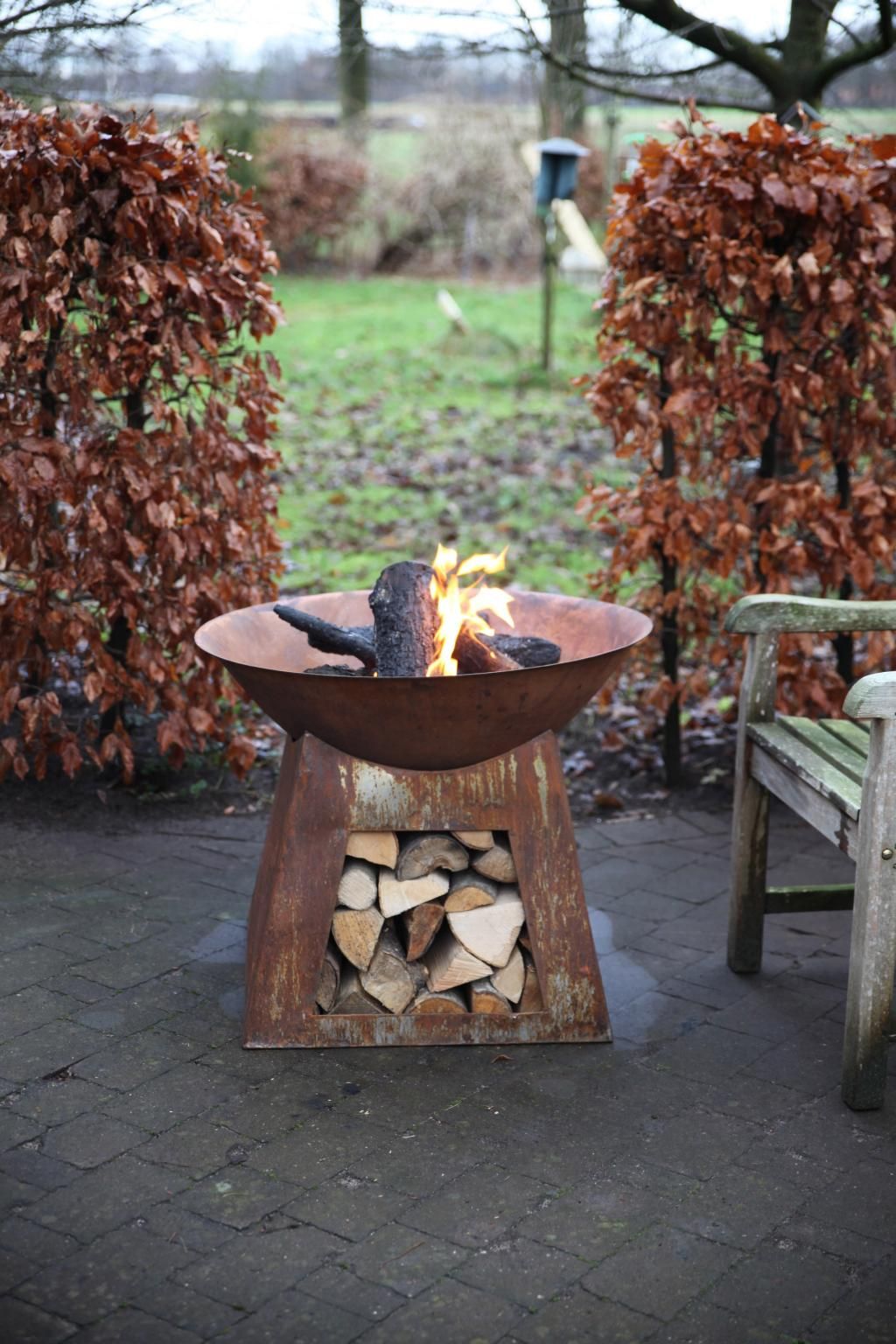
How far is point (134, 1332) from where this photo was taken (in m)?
2.16

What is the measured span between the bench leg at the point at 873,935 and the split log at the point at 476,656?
867 mm

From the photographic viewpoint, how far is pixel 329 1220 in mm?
2459

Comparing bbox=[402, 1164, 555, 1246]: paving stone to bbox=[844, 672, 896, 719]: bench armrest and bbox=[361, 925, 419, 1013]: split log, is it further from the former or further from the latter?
bbox=[844, 672, 896, 719]: bench armrest

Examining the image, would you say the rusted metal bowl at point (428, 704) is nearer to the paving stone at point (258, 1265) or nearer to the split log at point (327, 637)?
the split log at point (327, 637)

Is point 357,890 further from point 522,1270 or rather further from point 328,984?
point 522,1270

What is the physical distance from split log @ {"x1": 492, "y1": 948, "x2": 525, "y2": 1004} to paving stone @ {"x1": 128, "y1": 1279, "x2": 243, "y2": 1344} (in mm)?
1085

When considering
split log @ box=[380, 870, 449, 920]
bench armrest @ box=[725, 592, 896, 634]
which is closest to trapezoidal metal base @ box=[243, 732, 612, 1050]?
split log @ box=[380, 870, 449, 920]

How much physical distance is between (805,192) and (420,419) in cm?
624

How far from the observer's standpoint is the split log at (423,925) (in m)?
3.10

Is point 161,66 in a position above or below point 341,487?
above

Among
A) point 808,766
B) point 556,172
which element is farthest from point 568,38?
point 808,766

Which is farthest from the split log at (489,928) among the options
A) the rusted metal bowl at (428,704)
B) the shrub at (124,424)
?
the shrub at (124,424)

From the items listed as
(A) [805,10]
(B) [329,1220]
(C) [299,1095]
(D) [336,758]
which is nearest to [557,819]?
(D) [336,758]

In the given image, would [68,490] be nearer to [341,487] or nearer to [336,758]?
[336,758]
